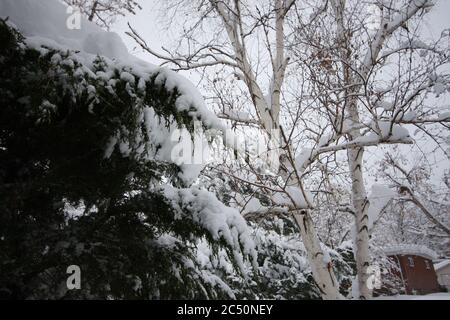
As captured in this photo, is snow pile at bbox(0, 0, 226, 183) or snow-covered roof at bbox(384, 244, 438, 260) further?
snow-covered roof at bbox(384, 244, 438, 260)

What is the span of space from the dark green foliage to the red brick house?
25.8m

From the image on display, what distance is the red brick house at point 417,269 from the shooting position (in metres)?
24.5

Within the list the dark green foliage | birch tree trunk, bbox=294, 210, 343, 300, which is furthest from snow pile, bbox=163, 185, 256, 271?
birch tree trunk, bbox=294, 210, 343, 300

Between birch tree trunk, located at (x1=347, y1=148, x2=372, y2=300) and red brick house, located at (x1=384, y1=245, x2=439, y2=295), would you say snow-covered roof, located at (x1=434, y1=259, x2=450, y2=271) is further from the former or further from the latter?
birch tree trunk, located at (x1=347, y1=148, x2=372, y2=300)

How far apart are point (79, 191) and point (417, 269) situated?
3243 cm

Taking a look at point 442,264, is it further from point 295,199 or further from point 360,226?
point 295,199

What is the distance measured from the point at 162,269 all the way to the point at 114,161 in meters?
0.98

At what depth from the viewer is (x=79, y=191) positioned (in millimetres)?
2408

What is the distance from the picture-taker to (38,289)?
2168mm

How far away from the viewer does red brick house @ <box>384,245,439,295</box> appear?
80.4 feet

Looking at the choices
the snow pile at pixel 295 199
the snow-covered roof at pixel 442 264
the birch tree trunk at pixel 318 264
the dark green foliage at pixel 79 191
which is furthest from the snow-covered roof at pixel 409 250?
the dark green foliage at pixel 79 191

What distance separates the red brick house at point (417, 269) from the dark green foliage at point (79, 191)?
1016 inches

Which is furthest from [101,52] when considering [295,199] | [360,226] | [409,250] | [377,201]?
[409,250]
